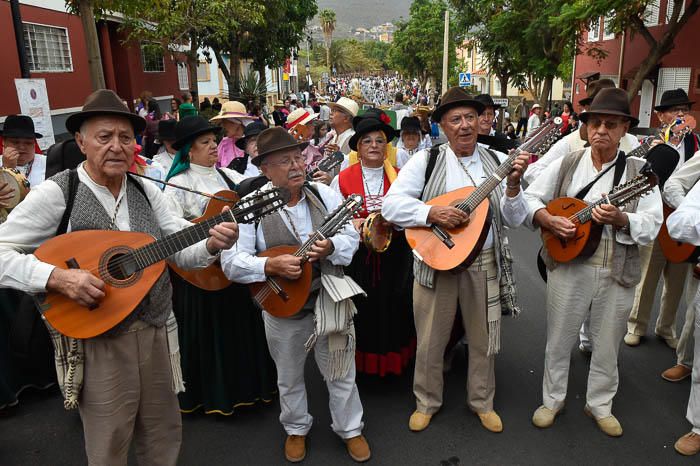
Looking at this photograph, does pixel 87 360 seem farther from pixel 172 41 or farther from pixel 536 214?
pixel 172 41

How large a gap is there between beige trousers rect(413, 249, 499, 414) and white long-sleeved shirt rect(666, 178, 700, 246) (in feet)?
3.77

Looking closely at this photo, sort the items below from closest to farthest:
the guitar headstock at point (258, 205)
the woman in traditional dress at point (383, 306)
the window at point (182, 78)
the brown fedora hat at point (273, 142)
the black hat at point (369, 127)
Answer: the guitar headstock at point (258, 205), the brown fedora hat at point (273, 142), the woman in traditional dress at point (383, 306), the black hat at point (369, 127), the window at point (182, 78)

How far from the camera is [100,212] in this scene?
8.54 ft

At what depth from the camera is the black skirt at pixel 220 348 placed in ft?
12.7

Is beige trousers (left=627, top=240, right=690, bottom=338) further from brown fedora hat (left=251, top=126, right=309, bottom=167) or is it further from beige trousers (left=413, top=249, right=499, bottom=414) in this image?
brown fedora hat (left=251, top=126, right=309, bottom=167)

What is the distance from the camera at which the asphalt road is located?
354 cm

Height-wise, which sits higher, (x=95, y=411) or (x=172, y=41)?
(x=172, y=41)

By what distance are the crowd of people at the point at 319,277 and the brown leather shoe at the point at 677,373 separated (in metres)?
0.02

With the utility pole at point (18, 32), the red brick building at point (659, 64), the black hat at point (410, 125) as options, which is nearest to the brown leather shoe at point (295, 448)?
the black hat at point (410, 125)

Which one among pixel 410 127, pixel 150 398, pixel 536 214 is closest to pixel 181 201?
pixel 150 398

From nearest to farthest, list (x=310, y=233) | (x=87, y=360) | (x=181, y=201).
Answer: (x=87, y=360) < (x=310, y=233) < (x=181, y=201)

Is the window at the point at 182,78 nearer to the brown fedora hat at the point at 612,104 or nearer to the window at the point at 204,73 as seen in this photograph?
the window at the point at 204,73

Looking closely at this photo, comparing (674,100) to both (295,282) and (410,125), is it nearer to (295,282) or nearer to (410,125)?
(410,125)

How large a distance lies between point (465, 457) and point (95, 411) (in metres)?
2.32
